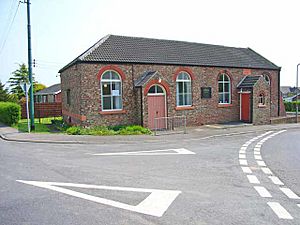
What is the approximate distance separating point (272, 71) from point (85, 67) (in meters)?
19.3

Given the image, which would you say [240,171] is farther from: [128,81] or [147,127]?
[128,81]

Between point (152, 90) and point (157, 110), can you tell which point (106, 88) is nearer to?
point (152, 90)

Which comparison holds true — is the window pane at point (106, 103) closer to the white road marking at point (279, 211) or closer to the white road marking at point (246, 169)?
the white road marking at point (246, 169)

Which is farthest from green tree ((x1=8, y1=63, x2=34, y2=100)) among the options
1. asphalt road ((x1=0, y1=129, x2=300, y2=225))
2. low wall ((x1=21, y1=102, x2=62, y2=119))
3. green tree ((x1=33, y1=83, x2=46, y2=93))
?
asphalt road ((x1=0, y1=129, x2=300, y2=225))

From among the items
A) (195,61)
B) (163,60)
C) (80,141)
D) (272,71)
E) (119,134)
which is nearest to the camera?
(80,141)

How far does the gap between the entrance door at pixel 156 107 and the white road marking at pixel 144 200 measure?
12096 millimetres

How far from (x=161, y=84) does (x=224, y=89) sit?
7480 mm

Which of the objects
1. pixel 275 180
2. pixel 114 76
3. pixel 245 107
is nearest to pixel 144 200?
pixel 275 180

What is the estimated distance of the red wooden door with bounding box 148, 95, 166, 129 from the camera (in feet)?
60.4

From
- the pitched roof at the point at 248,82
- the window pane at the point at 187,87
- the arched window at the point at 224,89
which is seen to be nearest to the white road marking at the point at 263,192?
the window pane at the point at 187,87

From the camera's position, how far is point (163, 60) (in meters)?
20.1

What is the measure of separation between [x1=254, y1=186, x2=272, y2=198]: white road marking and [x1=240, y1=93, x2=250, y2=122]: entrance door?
58.7ft

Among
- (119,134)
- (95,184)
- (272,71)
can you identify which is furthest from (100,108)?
(272,71)

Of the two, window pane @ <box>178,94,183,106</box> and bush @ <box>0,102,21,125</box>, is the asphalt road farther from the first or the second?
bush @ <box>0,102,21,125</box>
